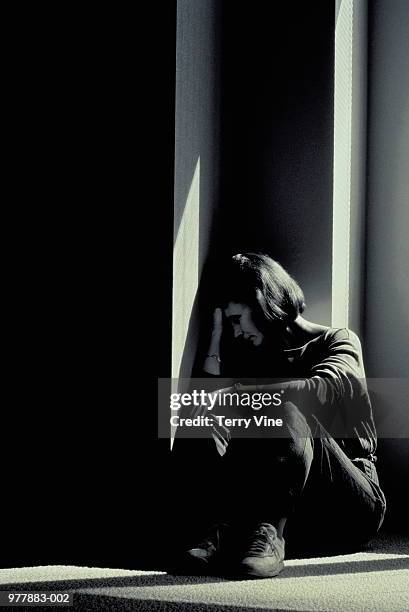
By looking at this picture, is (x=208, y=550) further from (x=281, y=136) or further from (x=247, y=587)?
(x=281, y=136)

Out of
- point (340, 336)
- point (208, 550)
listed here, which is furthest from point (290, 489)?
point (340, 336)

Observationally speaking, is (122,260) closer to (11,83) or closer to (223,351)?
(223,351)

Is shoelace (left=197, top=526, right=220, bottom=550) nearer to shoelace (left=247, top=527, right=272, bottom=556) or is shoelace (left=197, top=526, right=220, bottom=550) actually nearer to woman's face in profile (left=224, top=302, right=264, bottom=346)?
shoelace (left=247, top=527, right=272, bottom=556)

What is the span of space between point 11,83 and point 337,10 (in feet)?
3.43

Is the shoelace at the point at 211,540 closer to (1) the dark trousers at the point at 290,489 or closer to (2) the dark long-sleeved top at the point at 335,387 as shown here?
(1) the dark trousers at the point at 290,489

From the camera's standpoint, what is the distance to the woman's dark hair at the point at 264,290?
2.37 metres

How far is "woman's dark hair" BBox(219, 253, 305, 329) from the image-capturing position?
7.78 feet

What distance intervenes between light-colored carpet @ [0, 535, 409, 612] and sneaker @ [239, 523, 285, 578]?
2cm

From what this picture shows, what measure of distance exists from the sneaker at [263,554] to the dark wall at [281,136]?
0.79 metres

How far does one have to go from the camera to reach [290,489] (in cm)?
207

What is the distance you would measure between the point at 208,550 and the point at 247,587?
0.18 m

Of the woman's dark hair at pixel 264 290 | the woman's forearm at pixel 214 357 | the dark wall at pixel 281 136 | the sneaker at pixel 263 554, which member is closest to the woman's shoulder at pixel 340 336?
the woman's dark hair at pixel 264 290

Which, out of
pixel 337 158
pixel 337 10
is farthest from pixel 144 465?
pixel 337 10

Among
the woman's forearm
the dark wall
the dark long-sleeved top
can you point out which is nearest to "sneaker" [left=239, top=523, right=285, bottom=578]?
the dark long-sleeved top
